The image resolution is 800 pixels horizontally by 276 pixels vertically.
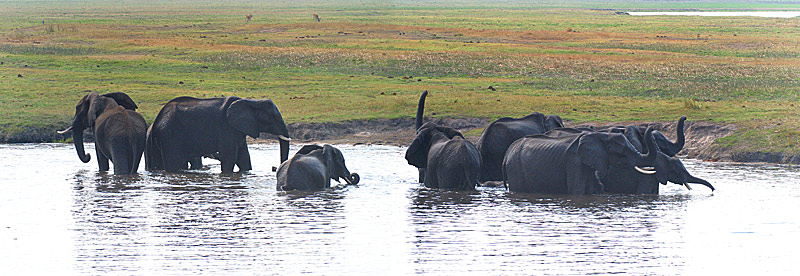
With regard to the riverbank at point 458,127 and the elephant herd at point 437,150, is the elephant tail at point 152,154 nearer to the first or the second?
the elephant herd at point 437,150

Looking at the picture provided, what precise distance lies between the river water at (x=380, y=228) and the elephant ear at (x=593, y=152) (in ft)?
1.89

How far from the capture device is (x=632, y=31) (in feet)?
322

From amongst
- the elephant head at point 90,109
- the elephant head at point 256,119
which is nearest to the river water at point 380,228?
the elephant head at point 256,119

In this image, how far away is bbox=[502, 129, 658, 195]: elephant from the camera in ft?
58.2

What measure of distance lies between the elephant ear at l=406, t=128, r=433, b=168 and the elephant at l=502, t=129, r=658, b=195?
1.91 metres

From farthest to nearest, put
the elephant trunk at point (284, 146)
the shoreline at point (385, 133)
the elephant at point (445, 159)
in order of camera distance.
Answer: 1. the shoreline at point (385, 133)
2. the elephant trunk at point (284, 146)
3. the elephant at point (445, 159)

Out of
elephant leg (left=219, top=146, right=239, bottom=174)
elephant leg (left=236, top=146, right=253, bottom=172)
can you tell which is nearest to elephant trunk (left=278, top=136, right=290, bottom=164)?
elephant leg (left=236, top=146, right=253, bottom=172)

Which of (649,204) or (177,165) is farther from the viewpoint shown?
(177,165)

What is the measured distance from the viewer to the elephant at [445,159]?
1866 centimetres

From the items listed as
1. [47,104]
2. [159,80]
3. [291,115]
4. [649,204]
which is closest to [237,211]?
[649,204]

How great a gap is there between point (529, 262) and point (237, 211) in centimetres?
576

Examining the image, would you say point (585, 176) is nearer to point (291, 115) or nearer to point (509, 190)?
point (509, 190)

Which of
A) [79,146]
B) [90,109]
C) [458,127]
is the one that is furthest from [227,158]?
[458,127]

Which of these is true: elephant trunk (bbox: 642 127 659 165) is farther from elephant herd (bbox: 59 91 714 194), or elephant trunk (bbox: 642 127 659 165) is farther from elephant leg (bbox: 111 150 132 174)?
elephant leg (bbox: 111 150 132 174)
